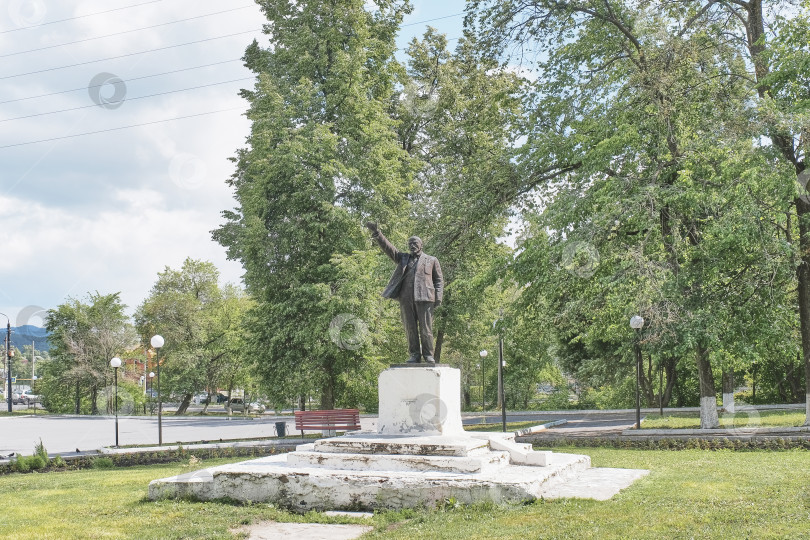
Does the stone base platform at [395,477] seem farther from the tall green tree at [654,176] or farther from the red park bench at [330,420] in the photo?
the red park bench at [330,420]

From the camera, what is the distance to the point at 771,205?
14953 mm

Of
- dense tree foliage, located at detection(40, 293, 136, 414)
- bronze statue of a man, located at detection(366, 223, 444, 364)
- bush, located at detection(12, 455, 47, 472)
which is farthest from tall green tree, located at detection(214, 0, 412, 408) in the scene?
dense tree foliage, located at detection(40, 293, 136, 414)

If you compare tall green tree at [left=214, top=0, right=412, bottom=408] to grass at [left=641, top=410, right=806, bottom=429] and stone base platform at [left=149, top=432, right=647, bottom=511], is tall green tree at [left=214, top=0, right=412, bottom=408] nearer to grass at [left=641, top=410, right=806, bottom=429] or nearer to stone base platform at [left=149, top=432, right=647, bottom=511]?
grass at [left=641, top=410, right=806, bottom=429]

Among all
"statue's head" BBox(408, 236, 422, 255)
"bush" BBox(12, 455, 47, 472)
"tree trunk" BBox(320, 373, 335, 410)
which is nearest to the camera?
"statue's head" BBox(408, 236, 422, 255)

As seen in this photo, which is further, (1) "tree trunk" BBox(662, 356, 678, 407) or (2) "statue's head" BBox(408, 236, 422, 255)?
(1) "tree trunk" BBox(662, 356, 678, 407)

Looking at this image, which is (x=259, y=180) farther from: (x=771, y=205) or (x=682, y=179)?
(x=771, y=205)

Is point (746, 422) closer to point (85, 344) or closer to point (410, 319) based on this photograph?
point (410, 319)

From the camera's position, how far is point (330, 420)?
19.8 metres

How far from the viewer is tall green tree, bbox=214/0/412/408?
22.0 meters

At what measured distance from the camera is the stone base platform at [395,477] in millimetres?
7914

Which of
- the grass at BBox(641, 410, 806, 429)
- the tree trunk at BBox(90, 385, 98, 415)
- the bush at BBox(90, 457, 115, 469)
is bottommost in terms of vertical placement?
the tree trunk at BBox(90, 385, 98, 415)

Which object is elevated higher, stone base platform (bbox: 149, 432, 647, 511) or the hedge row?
stone base platform (bbox: 149, 432, 647, 511)

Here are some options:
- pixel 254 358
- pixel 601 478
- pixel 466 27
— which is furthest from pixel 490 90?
pixel 601 478

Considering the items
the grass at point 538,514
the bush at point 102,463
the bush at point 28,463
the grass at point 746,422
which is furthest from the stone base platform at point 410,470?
the grass at point 746,422
